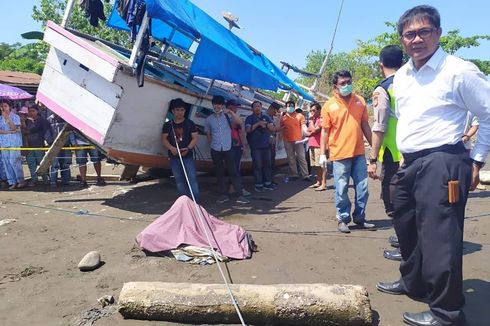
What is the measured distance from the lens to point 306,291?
9.49 ft

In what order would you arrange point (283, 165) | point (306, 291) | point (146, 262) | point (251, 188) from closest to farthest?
point (306, 291) → point (146, 262) → point (251, 188) → point (283, 165)

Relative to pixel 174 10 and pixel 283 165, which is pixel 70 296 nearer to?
pixel 174 10

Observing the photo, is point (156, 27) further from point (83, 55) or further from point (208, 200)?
point (208, 200)

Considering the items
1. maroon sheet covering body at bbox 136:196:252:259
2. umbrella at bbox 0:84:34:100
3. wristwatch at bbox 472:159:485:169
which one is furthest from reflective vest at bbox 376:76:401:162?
umbrella at bbox 0:84:34:100

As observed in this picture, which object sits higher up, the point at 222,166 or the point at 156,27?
the point at 156,27

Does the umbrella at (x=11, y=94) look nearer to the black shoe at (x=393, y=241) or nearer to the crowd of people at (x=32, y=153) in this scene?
the crowd of people at (x=32, y=153)

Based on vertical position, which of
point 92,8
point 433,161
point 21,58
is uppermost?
point 92,8

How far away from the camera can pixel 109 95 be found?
5.84 metres

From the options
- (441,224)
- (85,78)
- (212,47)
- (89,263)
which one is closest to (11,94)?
(85,78)

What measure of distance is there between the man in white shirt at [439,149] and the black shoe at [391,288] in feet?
1.58

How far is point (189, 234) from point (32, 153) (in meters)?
5.80

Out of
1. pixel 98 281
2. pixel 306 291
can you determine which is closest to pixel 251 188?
pixel 98 281

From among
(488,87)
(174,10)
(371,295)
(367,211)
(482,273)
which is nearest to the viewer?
(488,87)

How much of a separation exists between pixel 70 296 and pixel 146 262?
856 millimetres
